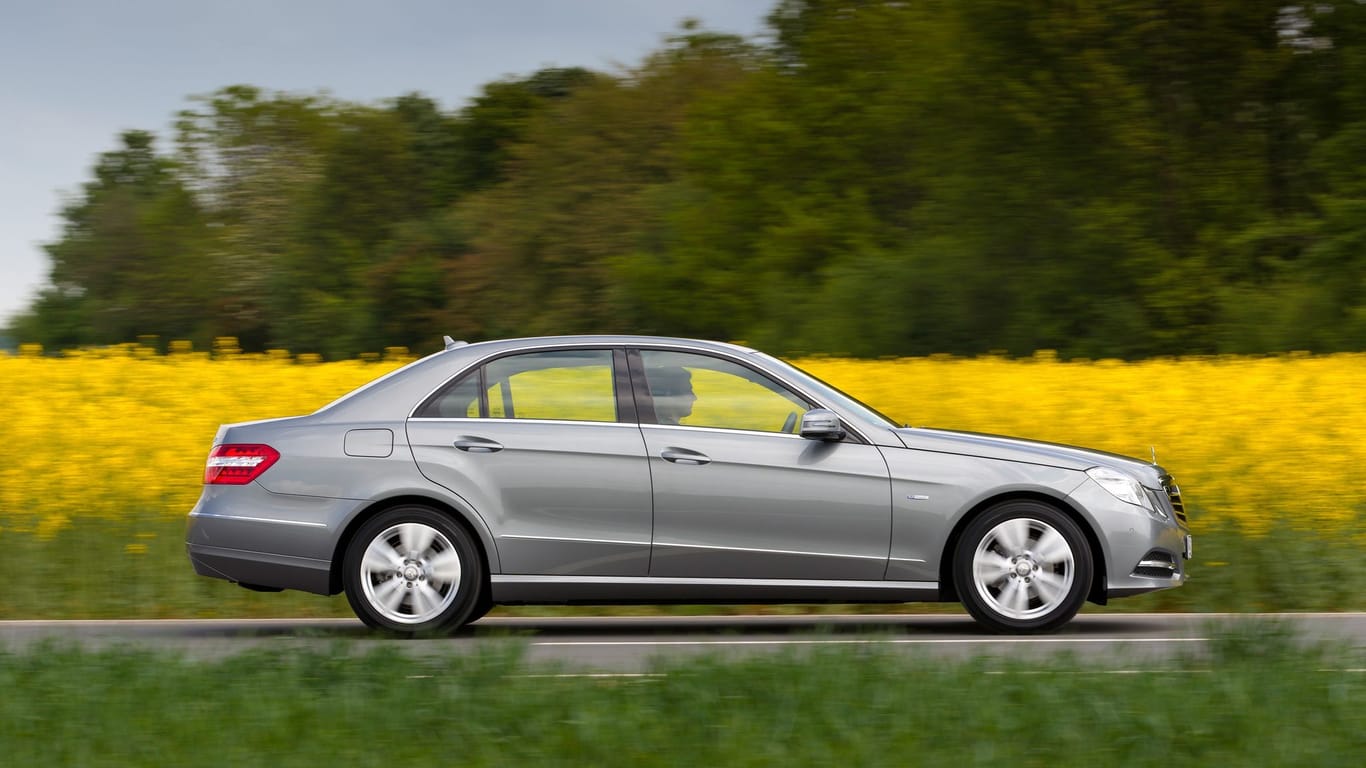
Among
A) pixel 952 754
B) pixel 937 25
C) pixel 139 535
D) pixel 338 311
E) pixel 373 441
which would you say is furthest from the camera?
pixel 338 311

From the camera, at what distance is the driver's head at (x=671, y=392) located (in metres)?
8.60

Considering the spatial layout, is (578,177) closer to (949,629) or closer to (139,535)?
(139,535)

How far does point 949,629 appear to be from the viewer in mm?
8992

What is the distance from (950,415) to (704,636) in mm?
6155

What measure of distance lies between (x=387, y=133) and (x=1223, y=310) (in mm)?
38106

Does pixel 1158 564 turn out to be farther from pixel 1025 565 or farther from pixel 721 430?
pixel 721 430

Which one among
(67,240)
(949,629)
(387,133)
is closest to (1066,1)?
(949,629)

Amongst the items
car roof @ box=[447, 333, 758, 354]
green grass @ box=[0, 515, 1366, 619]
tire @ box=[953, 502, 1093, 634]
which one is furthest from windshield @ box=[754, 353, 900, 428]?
green grass @ box=[0, 515, 1366, 619]

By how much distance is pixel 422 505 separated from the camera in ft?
28.1

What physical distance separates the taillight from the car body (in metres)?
0.01

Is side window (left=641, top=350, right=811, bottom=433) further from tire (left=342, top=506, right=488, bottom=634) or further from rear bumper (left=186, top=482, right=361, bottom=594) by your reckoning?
rear bumper (left=186, top=482, right=361, bottom=594)

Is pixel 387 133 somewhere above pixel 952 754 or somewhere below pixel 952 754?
above

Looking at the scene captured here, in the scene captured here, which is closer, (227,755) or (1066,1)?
(227,755)

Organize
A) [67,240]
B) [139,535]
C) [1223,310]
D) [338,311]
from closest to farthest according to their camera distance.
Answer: [139,535] < [1223,310] < [338,311] < [67,240]
